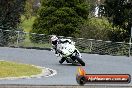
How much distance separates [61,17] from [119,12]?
16.2 ft

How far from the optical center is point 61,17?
1492 inches

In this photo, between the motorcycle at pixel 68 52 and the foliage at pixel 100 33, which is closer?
the motorcycle at pixel 68 52

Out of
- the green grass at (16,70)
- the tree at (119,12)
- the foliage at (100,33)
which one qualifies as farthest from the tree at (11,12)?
the green grass at (16,70)

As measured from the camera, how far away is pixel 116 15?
35344 mm

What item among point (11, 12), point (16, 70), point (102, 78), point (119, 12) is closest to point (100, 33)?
point (119, 12)

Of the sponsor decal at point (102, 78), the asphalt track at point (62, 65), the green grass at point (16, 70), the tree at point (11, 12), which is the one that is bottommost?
the asphalt track at point (62, 65)

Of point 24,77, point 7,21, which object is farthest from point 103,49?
point 24,77

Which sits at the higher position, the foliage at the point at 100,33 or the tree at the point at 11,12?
the tree at the point at 11,12

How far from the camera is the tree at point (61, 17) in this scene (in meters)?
37.2

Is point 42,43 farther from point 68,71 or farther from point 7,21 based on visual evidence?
point 68,71

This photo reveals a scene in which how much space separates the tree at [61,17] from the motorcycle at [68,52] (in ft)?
45.2

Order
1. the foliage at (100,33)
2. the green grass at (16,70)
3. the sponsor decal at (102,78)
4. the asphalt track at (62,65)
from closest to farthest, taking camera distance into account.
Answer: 1. the sponsor decal at (102,78)
2. the green grass at (16,70)
3. the asphalt track at (62,65)
4. the foliage at (100,33)

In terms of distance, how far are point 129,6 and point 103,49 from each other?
584cm

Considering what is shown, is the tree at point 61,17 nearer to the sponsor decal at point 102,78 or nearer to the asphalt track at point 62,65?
the asphalt track at point 62,65
